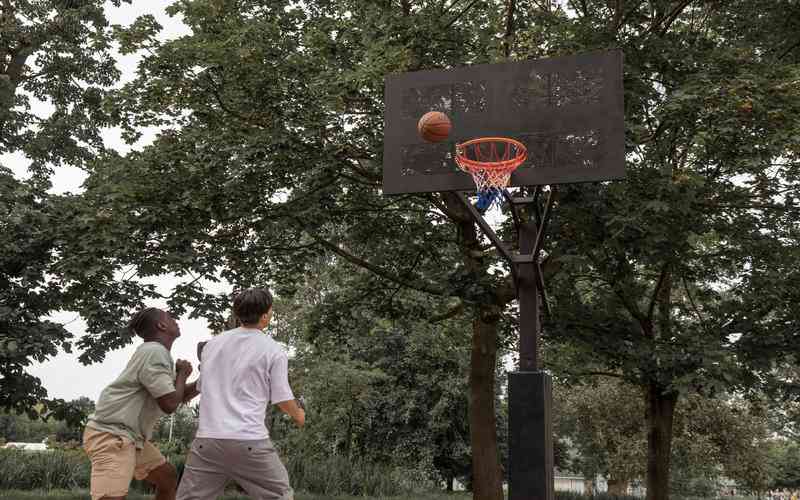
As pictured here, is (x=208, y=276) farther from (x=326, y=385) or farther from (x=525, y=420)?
(x=326, y=385)

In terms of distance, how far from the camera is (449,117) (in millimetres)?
8211

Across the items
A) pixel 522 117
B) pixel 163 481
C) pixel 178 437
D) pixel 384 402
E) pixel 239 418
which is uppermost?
pixel 522 117

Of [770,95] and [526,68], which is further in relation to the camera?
[770,95]

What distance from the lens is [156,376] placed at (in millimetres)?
4098

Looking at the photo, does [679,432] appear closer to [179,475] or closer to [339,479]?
[339,479]

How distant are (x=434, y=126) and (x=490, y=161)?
0.95m

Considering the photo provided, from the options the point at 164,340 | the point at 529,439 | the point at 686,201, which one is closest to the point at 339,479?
the point at 686,201

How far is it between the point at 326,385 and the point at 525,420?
50.5 ft

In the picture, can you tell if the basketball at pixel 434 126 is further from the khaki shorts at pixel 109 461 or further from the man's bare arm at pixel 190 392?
the khaki shorts at pixel 109 461

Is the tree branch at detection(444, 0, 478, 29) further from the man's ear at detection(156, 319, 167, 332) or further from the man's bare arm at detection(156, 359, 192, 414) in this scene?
the man's bare arm at detection(156, 359, 192, 414)

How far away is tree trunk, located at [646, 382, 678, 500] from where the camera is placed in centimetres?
1541

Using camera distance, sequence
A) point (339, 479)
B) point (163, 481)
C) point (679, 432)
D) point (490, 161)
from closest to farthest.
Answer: point (163, 481), point (490, 161), point (339, 479), point (679, 432)

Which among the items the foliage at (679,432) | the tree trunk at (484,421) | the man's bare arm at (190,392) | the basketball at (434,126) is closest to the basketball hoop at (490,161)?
the basketball at (434,126)

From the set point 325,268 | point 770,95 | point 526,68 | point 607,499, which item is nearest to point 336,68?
point 526,68
